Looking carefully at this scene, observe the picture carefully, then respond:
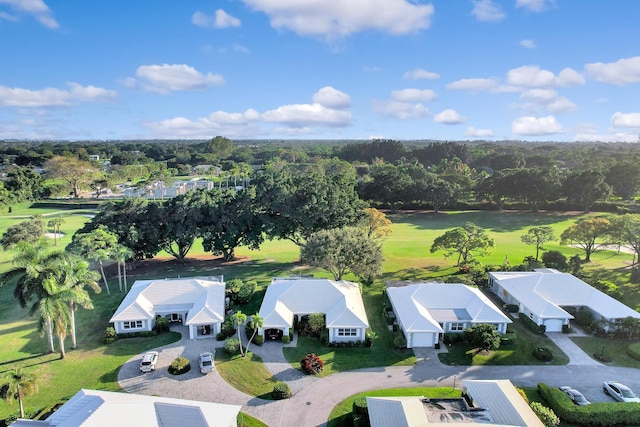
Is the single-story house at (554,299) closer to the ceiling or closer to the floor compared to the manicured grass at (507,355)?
closer to the ceiling

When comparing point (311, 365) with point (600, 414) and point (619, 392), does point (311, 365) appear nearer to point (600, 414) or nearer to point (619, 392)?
point (600, 414)

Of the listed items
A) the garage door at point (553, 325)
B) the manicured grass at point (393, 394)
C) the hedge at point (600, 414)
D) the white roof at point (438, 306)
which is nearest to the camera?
the hedge at point (600, 414)

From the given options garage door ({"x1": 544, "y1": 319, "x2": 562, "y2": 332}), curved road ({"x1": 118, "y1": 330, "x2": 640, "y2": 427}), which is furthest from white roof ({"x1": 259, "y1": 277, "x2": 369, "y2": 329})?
garage door ({"x1": 544, "y1": 319, "x2": 562, "y2": 332})

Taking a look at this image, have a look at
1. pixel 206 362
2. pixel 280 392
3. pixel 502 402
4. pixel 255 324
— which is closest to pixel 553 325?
pixel 502 402

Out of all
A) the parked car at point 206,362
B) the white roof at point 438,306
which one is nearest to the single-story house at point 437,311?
the white roof at point 438,306

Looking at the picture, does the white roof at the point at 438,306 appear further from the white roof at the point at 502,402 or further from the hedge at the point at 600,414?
the hedge at the point at 600,414

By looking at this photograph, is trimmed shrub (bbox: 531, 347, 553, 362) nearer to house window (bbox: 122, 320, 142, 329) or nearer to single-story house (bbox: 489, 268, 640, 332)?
single-story house (bbox: 489, 268, 640, 332)

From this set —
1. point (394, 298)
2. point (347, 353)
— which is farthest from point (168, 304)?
point (394, 298)
